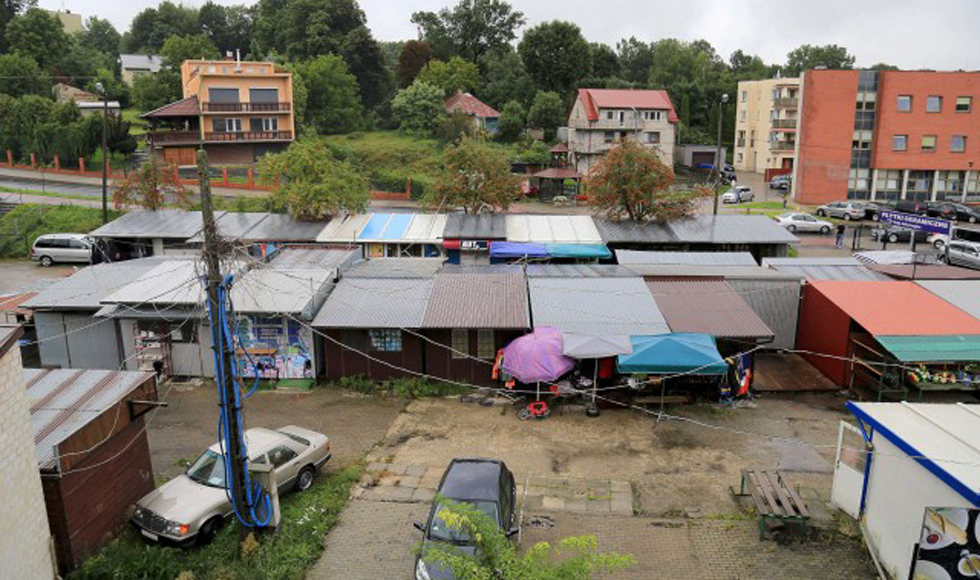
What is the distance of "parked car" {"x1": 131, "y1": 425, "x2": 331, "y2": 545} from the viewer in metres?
11.8

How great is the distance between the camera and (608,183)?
3077 cm

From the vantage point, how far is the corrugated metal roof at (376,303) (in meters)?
18.8

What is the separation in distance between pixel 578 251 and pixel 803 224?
21962mm

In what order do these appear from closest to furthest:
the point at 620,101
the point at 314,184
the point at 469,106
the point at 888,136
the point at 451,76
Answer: the point at 314,184
the point at 888,136
the point at 620,101
the point at 469,106
the point at 451,76

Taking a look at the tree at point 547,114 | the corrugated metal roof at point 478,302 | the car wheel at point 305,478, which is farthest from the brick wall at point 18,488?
the tree at point 547,114

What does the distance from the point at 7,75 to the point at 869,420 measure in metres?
75.7

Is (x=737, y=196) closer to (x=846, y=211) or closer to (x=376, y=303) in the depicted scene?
(x=846, y=211)

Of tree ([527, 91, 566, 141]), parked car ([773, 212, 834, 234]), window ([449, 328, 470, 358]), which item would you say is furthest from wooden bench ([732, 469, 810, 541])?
tree ([527, 91, 566, 141])

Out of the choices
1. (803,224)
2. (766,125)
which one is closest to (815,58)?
(766,125)

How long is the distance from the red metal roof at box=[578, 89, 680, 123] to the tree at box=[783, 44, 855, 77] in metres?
64.2

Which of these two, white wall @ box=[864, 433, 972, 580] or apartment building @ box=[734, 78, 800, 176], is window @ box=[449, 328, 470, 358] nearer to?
white wall @ box=[864, 433, 972, 580]

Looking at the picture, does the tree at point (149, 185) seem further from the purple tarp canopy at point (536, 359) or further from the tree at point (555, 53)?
the tree at point (555, 53)

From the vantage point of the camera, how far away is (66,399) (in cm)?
1227

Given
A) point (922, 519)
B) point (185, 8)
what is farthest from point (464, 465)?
point (185, 8)
